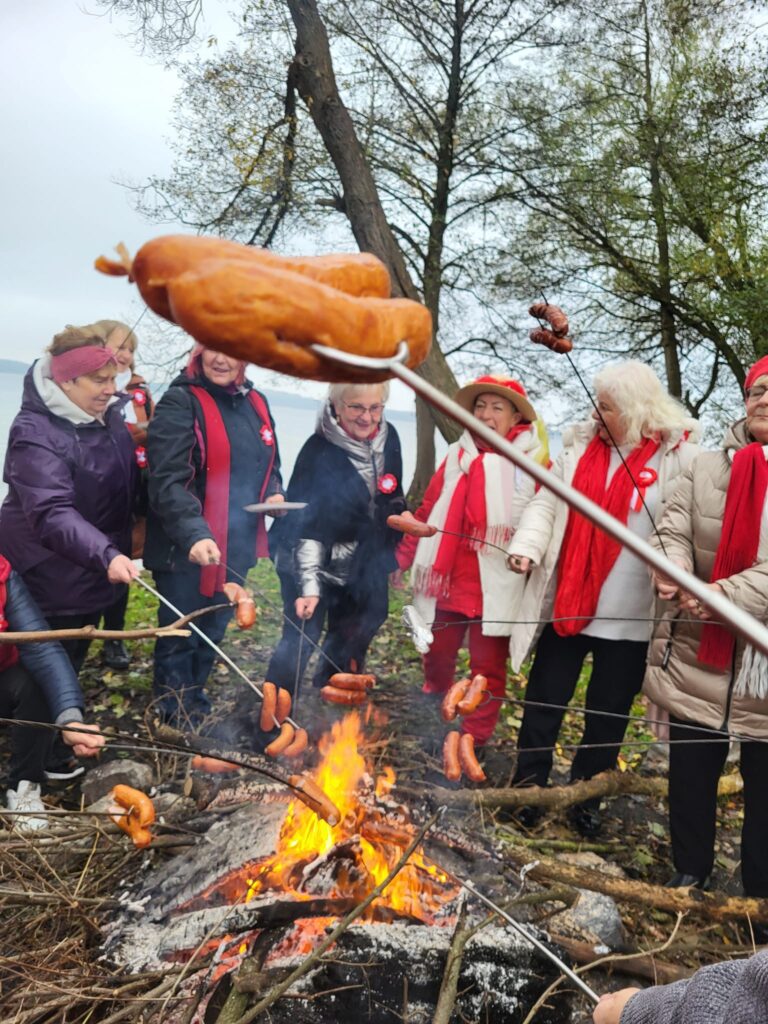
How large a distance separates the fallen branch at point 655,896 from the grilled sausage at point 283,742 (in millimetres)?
1067

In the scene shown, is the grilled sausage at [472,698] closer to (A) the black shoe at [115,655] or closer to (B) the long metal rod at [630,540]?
(B) the long metal rod at [630,540]

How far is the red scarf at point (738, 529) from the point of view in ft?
10.1

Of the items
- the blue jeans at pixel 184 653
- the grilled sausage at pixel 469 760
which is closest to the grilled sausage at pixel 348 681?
the grilled sausage at pixel 469 760

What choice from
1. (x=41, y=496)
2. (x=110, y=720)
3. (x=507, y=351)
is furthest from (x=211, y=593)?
(x=507, y=351)

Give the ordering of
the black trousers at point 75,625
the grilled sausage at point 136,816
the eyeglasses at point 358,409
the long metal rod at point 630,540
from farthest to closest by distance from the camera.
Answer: the eyeglasses at point 358,409
the black trousers at point 75,625
the grilled sausage at point 136,816
the long metal rod at point 630,540

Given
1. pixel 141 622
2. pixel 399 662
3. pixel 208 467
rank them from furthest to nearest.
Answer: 1. pixel 141 622
2. pixel 399 662
3. pixel 208 467

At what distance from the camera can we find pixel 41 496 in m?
3.71

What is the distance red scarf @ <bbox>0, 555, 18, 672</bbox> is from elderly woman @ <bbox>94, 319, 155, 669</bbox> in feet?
3.36

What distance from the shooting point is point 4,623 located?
330cm

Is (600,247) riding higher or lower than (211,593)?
higher

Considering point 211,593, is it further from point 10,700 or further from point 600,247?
point 600,247

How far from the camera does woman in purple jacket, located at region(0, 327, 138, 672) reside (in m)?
3.71

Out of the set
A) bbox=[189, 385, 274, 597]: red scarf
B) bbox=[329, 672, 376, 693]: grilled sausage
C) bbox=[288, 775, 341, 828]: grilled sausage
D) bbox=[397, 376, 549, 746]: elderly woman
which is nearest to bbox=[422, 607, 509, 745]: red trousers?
bbox=[397, 376, 549, 746]: elderly woman

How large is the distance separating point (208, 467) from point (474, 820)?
226 centimetres
